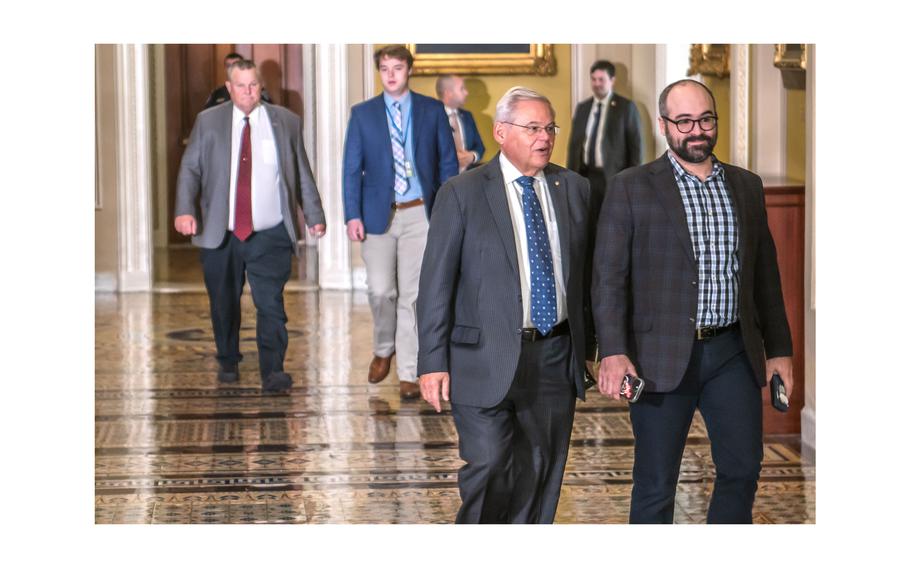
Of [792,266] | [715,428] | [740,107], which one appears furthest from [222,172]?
[715,428]

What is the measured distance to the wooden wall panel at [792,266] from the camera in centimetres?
710

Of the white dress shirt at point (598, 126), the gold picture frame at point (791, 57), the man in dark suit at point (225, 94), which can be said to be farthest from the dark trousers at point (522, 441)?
the white dress shirt at point (598, 126)

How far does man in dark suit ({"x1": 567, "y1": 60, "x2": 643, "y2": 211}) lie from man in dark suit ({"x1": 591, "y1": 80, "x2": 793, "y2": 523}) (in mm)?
7405

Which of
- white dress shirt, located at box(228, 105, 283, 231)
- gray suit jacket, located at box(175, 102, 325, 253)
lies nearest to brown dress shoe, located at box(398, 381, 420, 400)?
gray suit jacket, located at box(175, 102, 325, 253)

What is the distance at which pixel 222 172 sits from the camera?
8.10 m

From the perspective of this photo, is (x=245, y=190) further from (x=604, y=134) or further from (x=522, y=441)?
(x=604, y=134)

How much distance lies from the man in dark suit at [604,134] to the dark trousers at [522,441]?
291 inches

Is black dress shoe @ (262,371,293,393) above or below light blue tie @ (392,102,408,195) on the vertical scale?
below

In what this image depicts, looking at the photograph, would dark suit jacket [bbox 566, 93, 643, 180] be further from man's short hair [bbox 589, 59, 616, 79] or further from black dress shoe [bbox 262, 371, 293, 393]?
black dress shoe [bbox 262, 371, 293, 393]

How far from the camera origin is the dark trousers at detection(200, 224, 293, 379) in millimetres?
8125

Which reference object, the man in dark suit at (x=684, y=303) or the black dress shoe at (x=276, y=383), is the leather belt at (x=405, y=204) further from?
the man in dark suit at (x=684, y=303)
